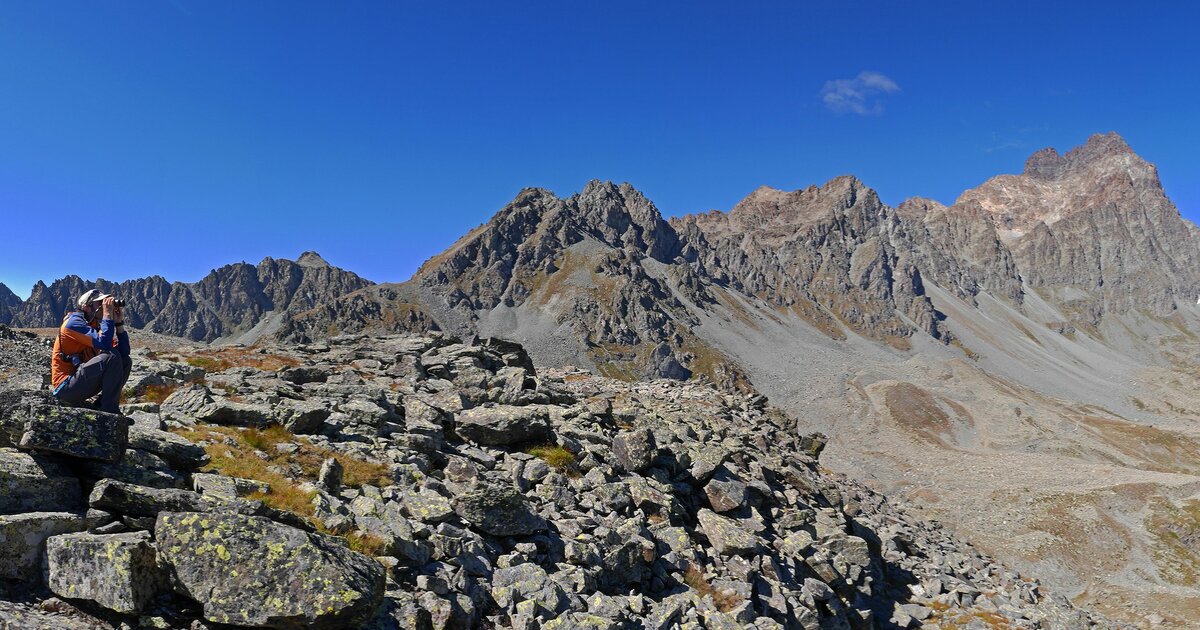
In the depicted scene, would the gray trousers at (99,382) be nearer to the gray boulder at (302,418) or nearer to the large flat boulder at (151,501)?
the large flat boulder at (151,501)

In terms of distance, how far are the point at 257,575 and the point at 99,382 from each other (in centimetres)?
646

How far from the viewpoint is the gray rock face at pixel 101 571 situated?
364 inches

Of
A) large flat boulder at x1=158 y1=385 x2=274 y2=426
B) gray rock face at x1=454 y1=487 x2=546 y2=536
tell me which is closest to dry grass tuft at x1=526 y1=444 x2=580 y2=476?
gray rock face at x1=454 y1=487 x2=546 y2=536

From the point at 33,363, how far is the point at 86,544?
46515mm

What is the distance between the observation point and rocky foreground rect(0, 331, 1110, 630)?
973 cm

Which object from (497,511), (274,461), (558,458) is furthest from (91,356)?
(558,458)

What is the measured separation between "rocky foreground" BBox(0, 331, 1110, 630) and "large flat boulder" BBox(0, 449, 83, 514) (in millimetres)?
34

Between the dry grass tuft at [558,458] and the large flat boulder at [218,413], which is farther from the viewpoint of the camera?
the dry grass tuft at [558,458]

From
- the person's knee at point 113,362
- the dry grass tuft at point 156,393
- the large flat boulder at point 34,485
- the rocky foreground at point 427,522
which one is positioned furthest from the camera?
the dry grass tuft at point 156,393

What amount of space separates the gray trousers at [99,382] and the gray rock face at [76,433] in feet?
3.68

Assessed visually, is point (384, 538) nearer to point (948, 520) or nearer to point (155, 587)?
point (155, 587)

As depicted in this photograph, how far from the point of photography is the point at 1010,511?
70.0 meters

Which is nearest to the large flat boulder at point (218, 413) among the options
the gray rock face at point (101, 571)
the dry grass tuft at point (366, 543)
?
the dry grass tuft at point (366, 543)

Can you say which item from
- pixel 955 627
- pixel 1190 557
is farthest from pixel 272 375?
pixel 1190 557
